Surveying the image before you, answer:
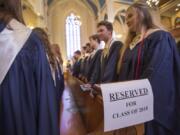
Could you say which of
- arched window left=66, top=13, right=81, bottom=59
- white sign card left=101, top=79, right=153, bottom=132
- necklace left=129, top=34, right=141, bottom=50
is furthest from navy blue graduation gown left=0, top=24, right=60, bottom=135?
arched window left=66, top=13, right=81, bottom=59

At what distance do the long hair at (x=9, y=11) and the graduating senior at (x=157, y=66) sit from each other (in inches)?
44.7

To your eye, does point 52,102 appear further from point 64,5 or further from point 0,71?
point 64,5

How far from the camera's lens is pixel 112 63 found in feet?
10.2

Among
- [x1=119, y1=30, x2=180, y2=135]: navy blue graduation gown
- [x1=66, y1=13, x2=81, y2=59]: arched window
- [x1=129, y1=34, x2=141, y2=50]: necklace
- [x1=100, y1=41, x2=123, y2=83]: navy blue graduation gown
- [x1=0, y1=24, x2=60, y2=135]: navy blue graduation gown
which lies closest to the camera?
[x1=0, y1=24, x2=60, y2=135]: navy blue graduation gown

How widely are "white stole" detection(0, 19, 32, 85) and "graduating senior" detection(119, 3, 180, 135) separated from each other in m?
1.09

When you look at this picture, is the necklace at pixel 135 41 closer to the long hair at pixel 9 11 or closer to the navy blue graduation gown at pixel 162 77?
the navy blue graduation gown at pixel 162 77

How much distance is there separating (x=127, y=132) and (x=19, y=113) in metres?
1.01

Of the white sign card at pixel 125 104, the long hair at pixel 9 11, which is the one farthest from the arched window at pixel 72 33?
the long hair at pixel 9 11

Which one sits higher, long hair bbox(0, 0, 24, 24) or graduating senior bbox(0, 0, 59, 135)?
long hair bbox(0, 0, 24, 24)

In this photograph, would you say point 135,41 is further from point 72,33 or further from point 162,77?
point 72,33

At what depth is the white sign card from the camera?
52.7 inches

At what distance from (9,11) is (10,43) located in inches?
7.2

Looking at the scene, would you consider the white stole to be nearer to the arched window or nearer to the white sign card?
the white sign card

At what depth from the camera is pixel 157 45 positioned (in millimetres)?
1969
